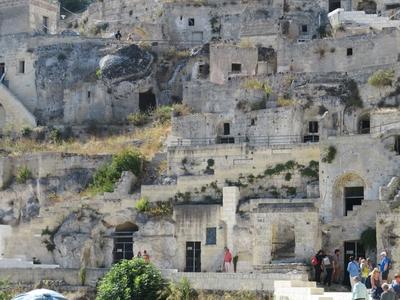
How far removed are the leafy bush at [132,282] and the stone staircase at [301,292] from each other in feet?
12.5

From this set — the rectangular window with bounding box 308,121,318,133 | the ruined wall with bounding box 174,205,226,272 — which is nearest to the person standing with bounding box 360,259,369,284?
the ruined wall with bounding box 174,205,226,272

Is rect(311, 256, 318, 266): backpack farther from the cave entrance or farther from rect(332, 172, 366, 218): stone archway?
rect(332, 172, 366, 218): stone archway

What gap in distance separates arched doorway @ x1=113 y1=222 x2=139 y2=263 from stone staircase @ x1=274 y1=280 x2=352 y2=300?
8.40 metres

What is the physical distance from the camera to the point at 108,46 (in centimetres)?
5200

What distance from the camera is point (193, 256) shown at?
39344 mm

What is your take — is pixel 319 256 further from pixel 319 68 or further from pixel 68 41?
pixel 68 41

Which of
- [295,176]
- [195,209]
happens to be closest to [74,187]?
[195,209]

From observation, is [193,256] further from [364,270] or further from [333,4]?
[333,4]

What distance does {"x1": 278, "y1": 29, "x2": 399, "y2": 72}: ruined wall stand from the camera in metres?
43.8

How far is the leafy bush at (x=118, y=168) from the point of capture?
42469 millimetres

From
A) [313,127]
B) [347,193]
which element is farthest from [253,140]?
[347,193]

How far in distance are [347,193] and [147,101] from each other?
15326mm

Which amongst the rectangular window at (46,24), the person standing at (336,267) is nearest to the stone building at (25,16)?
the rectangular window at (46,24)

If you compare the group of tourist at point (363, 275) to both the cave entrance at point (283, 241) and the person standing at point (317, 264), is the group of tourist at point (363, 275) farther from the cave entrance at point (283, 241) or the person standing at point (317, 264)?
the cave entrance at point (283, 241)
